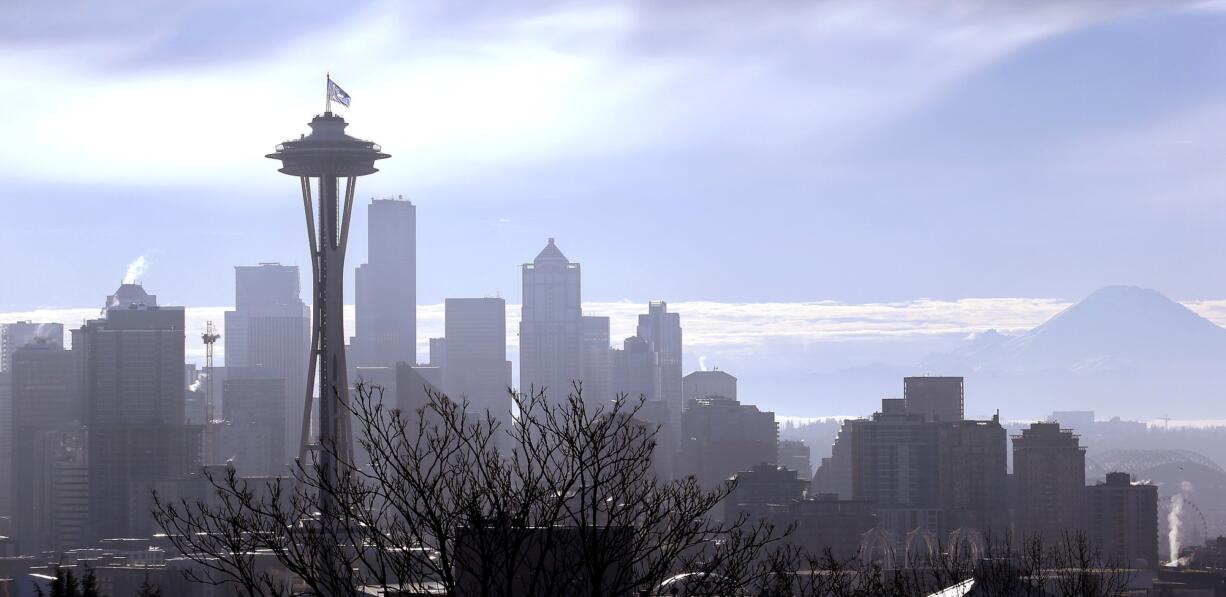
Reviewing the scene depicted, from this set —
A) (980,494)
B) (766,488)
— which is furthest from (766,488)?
(980,494)

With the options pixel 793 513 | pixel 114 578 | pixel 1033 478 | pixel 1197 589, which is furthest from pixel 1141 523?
pixel 114 578

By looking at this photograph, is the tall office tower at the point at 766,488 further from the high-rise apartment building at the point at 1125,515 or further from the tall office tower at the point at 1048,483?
the high-rise apartment building at the point at 1125,515

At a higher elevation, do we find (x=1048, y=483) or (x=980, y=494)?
(x=1048, y=483)

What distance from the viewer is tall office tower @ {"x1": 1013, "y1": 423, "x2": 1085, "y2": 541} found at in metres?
186

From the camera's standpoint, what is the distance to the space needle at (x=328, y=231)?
126 meters

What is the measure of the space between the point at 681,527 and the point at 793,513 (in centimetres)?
15338

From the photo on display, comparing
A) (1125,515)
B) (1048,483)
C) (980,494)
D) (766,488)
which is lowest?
(1125,515)

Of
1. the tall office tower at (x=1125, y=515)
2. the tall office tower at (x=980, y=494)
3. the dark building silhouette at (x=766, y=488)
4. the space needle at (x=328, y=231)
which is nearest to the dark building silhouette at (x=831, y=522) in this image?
the dark building silhouette at (x=766, y=488)

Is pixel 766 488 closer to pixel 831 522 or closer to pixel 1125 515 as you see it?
pixel 831 522

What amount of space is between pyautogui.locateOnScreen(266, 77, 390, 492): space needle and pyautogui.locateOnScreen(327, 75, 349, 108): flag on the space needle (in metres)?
0.16

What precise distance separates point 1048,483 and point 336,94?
97607 millimetres

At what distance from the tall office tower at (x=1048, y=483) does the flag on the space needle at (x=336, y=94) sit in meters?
90.0

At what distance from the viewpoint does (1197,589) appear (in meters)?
128

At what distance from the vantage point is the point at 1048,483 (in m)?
192
